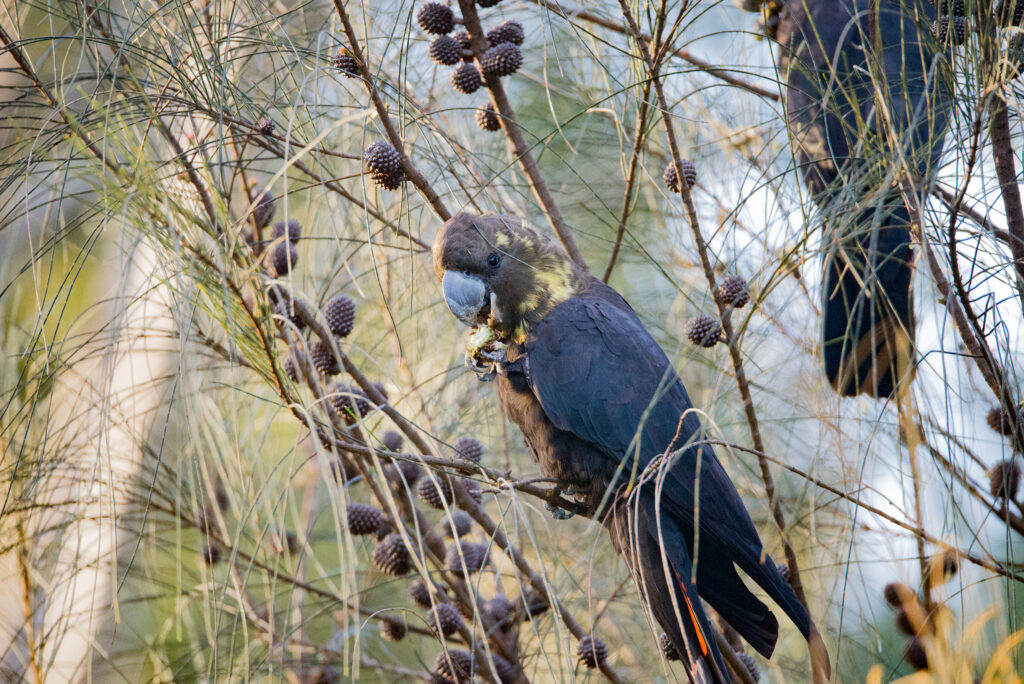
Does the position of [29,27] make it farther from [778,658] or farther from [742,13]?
[778,658]

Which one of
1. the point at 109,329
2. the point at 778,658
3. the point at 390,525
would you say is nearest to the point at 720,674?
the point at 390,525

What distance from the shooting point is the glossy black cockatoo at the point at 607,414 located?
158 centimetres

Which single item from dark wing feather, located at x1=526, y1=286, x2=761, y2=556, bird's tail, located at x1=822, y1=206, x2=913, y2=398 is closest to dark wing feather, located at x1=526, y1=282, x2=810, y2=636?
dark wing feather, located at x1=526, y1=286, x2=761, y2=556

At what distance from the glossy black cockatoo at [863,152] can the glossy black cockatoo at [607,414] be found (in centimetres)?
33

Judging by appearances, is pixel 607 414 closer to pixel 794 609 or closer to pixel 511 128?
pixel 794 609

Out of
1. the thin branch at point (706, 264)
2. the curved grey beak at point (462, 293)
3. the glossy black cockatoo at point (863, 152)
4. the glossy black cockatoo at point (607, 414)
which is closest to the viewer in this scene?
the glossy black cockatoo at point (863, 152)

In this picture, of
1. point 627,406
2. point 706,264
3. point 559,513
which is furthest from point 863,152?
point 559,513

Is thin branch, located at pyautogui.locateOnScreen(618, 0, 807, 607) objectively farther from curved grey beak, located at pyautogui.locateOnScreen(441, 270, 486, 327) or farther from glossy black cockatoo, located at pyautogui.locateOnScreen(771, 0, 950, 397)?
curved grey beak, located at pyautogui.locateOnScreen(441, 270, 486, 327)

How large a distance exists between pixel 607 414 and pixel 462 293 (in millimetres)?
366

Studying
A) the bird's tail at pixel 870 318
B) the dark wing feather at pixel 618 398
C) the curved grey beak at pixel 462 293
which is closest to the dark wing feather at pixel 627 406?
the dark wing feather at pixel 618 398

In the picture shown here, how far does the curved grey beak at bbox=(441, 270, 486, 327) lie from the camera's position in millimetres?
1741

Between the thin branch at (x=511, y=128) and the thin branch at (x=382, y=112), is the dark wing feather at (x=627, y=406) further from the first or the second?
the thin branch at (x=382, y=112)

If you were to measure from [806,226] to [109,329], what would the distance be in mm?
941

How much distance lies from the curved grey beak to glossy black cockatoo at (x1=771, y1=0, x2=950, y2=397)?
65 centimetres
